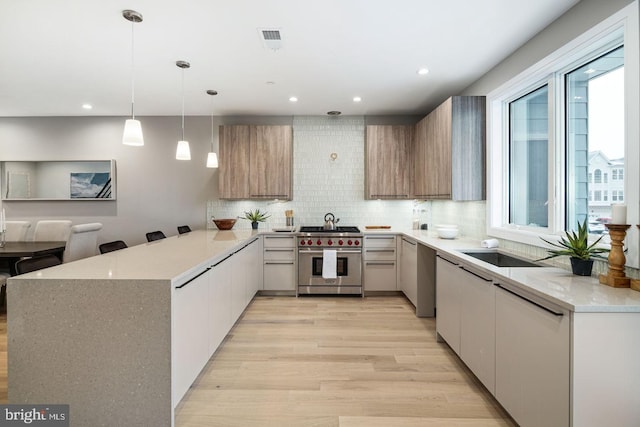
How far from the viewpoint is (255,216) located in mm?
5109

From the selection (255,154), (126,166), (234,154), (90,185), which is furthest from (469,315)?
(90,185)

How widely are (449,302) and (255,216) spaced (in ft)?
10.1

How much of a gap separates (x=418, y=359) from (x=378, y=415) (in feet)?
2.83

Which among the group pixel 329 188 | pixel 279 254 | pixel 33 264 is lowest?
pixel 279 254

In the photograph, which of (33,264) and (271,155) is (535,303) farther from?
(271,155)

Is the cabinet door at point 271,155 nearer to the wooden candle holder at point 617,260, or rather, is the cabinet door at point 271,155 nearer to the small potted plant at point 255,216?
the small potted plant at point 255,216

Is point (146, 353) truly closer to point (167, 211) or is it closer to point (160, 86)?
point (160, 86)

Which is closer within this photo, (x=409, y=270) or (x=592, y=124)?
(x=592, y=124)

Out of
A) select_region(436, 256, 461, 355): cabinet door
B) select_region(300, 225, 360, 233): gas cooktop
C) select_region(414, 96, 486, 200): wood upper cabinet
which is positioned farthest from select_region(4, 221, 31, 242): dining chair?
select_region(414, 96, 486, 200): wood upper cabinet

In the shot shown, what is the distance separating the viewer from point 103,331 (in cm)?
183

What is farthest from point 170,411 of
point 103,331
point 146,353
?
point 103,331

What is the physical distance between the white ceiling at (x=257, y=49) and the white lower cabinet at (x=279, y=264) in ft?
6.13

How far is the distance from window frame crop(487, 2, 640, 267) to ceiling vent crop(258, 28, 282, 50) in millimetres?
2026

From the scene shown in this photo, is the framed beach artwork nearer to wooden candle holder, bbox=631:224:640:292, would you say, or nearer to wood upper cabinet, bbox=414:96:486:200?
wood upper cabinet, bbox=414:96:486:200
